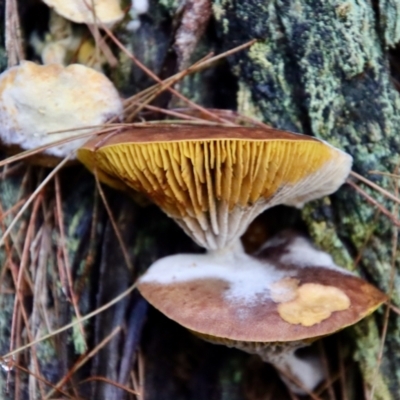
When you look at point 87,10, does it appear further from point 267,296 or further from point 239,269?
point 267,296

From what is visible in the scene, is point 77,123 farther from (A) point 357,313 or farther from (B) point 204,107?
(A) point 357,313

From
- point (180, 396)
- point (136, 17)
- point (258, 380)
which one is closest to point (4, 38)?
point (136, 17)

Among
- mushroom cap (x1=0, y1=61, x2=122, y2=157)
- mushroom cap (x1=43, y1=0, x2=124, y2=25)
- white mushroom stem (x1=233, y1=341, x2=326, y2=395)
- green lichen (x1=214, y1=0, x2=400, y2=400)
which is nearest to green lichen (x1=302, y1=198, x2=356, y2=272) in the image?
green lichen (x1=214, y1=0, x2=400, y2=400)

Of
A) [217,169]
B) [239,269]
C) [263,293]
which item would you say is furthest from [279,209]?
[217,169]

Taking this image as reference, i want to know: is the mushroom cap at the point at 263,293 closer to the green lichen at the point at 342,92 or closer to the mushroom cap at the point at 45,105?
the green lichen at the point at 342,92

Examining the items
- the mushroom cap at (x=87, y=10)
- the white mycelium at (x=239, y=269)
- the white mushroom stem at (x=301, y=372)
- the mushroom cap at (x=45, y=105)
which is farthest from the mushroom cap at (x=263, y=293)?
the mushroom cap at (x=87, y=10)

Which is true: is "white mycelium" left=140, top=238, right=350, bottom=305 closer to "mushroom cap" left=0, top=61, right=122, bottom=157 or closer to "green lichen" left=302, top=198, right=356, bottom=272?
A: "green lichen" left=302, top=198, right=356, bottom=272

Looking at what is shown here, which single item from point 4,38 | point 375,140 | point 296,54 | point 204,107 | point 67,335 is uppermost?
point 4,38
